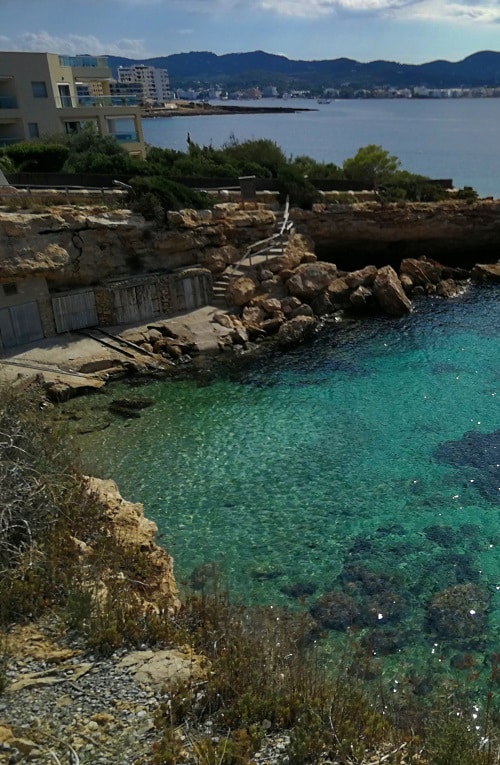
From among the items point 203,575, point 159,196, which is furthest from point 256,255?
point 203,575

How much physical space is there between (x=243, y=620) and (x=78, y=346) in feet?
53.5

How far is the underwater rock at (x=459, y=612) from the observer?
36.2ft

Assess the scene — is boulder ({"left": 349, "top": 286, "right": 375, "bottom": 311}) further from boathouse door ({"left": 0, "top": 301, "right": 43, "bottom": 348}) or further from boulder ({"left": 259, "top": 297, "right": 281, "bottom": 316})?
boathouse door ({"left": 0, "top": 301, "right": 43, "bottom": 348})

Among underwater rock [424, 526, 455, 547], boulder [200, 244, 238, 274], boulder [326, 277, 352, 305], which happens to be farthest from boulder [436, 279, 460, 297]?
underwater rock [424, 526, 455, 547]

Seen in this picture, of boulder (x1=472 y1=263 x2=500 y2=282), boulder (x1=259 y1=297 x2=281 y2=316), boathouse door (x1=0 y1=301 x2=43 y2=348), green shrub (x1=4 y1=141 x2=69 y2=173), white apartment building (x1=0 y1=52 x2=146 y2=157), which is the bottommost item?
boulder (x1=472 y1=263 x2=500 y2=282)

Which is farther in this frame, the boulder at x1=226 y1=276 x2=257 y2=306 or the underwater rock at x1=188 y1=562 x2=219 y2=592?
the boulder at x1=226 y1=276 x2=257 y2=306

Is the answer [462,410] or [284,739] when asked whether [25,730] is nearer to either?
[284,739]

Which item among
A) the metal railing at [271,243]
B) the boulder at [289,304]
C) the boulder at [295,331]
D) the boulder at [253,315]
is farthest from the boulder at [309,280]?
the boulder at [295,331]

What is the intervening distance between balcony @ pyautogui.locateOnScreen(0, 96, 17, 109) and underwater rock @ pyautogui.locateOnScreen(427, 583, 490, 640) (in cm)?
4458

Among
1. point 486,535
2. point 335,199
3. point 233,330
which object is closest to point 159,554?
point 486,535

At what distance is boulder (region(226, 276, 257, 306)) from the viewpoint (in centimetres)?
2820

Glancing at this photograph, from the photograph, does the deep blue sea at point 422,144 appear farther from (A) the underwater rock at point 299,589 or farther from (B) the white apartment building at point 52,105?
(A) the underwater rock at point 299,589

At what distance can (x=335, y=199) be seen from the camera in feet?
115

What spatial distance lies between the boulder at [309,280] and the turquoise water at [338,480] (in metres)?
4.80
